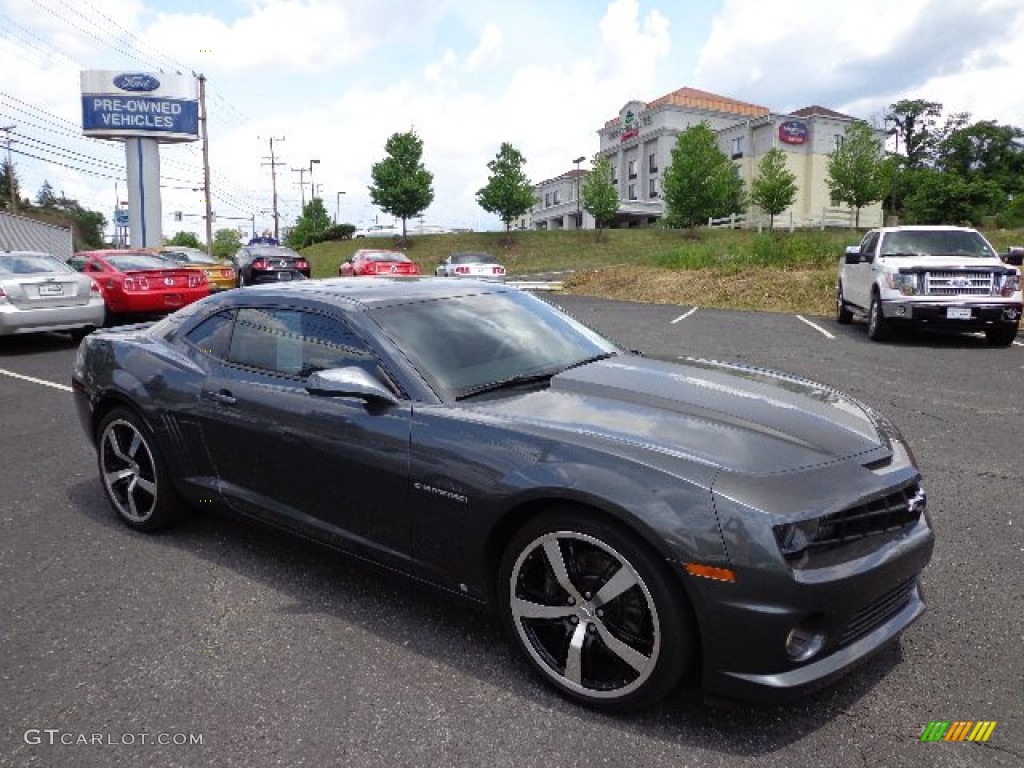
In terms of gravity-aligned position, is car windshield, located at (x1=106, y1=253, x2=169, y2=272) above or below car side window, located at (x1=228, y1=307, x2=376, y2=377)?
above

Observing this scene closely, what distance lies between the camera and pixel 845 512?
8.07 feet

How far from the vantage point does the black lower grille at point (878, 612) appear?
247cm

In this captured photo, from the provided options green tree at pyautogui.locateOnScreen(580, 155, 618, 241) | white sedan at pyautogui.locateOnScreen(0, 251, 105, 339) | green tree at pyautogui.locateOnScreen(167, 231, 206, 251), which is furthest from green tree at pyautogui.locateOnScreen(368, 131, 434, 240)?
green tree at pyautogui.locateOnScreen(167, 231, 206, 251)

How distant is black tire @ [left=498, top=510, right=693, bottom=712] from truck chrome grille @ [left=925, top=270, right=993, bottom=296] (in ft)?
35.8

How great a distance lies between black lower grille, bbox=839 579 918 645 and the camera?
2475mm

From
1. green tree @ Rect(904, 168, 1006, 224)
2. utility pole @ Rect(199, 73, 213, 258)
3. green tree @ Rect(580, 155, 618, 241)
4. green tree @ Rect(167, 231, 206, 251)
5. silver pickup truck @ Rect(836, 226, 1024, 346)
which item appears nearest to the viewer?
silver pickup truck @ Rect(836, 226, 1024, 346)

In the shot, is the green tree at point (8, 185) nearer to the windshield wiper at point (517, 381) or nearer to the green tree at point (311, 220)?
the green tree at point (311, 220)

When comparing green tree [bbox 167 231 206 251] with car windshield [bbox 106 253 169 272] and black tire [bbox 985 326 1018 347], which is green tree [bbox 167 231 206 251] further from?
black tire [bbox 985 326 1018 347]

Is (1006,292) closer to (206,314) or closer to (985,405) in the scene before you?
(985,405)

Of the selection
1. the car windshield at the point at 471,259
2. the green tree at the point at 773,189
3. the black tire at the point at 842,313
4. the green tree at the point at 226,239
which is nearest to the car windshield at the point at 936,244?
the black tire at the point at 842,313

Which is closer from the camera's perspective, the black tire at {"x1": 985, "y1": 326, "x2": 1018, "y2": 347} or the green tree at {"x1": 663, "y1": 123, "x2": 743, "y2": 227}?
the black tire at {"x1": 985, "y1": 326, "x2": 1018, "y2": 347}

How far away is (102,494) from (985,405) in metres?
7.69

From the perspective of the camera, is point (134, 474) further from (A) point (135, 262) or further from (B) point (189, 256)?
(B) point (189, 256)

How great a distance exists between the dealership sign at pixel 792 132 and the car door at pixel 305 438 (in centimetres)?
7301
